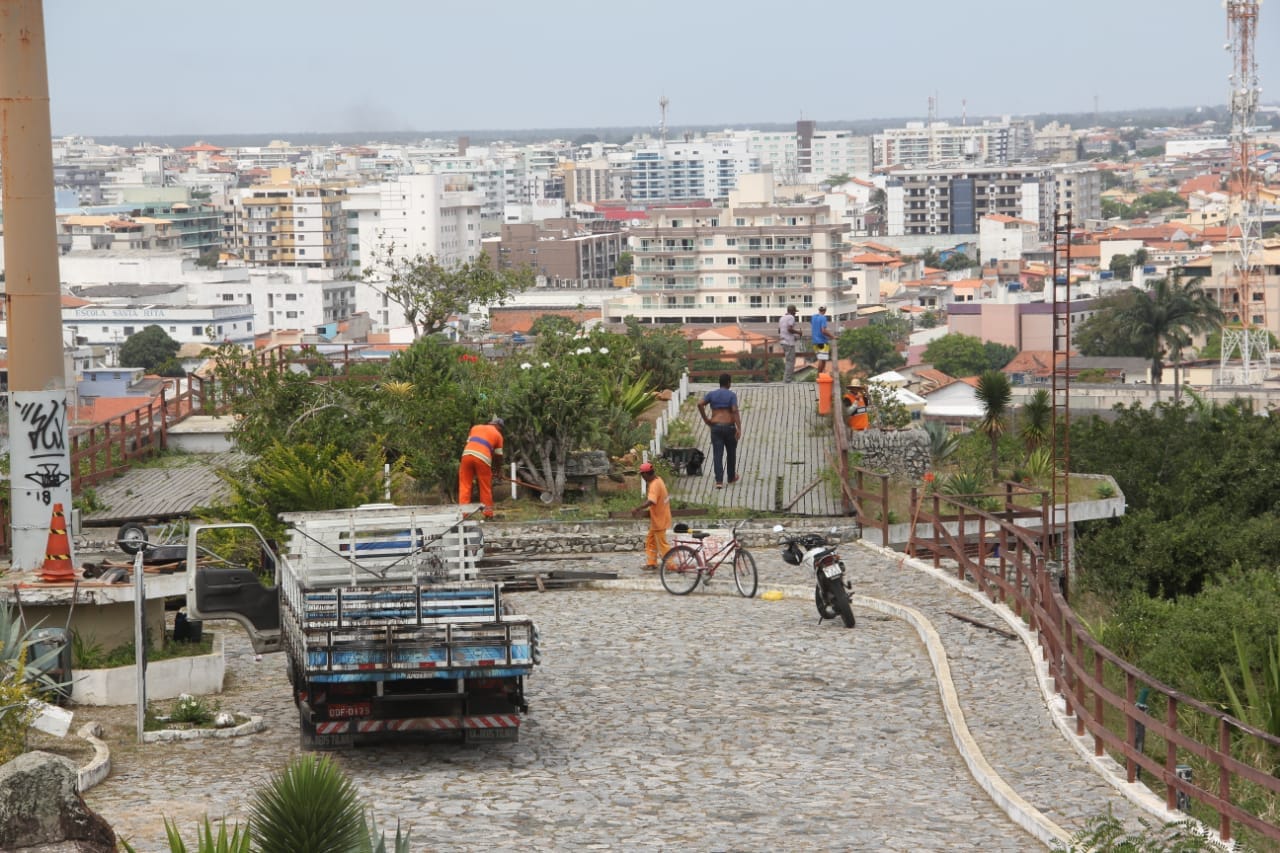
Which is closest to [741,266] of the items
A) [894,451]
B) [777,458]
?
[777,458]

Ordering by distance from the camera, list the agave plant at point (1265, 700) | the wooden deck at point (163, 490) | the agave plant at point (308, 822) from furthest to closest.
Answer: the wooden deck at point (163, 490) → the agave plant at point (1265, 700) → the agave plant at point (308, 822)

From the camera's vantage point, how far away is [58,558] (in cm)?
1449

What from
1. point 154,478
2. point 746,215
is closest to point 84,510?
Result: point 154,478

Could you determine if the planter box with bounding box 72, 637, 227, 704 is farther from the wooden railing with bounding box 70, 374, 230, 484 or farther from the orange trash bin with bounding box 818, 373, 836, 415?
the orange trash bin with bounding box 818, 373, 836, 415

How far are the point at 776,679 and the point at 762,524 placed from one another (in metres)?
6.08

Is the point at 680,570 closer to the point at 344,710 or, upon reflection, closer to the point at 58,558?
the point at 58,558

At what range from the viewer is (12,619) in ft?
45.2

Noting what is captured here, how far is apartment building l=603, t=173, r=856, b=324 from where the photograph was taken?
17362 centimetres

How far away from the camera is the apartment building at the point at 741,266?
174m

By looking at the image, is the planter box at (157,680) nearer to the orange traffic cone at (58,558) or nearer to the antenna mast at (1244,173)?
the orange traffic cone at (58,558)

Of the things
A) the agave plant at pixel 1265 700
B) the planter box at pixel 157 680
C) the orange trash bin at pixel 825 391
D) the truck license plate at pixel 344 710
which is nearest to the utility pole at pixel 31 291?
the planter box at pixel 157 680

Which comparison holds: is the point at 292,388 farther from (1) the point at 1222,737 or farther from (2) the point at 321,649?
(1) the point at 1222,737

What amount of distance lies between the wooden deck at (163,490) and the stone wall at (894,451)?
7.59 meters

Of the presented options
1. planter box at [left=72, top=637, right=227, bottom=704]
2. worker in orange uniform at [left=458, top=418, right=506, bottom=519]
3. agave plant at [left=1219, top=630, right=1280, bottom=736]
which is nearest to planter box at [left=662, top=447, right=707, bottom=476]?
worker in orange uniform at [left=458, top=418, right=506, bottom=519]
